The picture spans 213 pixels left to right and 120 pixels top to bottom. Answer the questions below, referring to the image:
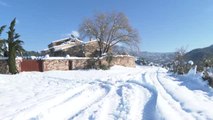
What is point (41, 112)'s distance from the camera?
818cm

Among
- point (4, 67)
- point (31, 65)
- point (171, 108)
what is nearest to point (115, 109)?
point (171, 108)

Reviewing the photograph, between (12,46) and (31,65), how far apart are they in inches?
135

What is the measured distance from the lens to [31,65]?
2858 cm

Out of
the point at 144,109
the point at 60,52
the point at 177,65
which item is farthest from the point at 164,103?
the point at 60,52

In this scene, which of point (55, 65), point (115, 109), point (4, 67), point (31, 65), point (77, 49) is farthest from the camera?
point (77, 49)

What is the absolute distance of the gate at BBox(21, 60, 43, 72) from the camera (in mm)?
28053

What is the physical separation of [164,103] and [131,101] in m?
1.18

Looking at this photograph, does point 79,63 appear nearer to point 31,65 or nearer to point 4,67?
point 31,65

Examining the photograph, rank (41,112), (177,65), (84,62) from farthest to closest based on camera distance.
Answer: (84,62) → (177,65) → (41,112)

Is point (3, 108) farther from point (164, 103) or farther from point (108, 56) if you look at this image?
point (108, 56)

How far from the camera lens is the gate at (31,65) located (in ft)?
92.0

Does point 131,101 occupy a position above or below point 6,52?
below

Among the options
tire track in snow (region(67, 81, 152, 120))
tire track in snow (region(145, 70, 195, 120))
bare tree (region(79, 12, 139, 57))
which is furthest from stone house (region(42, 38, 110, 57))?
tire track in snow (region(145, 70, 195, 120))

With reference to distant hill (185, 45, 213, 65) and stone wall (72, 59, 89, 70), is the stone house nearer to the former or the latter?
stone wall (72, 59, 89, 70)
